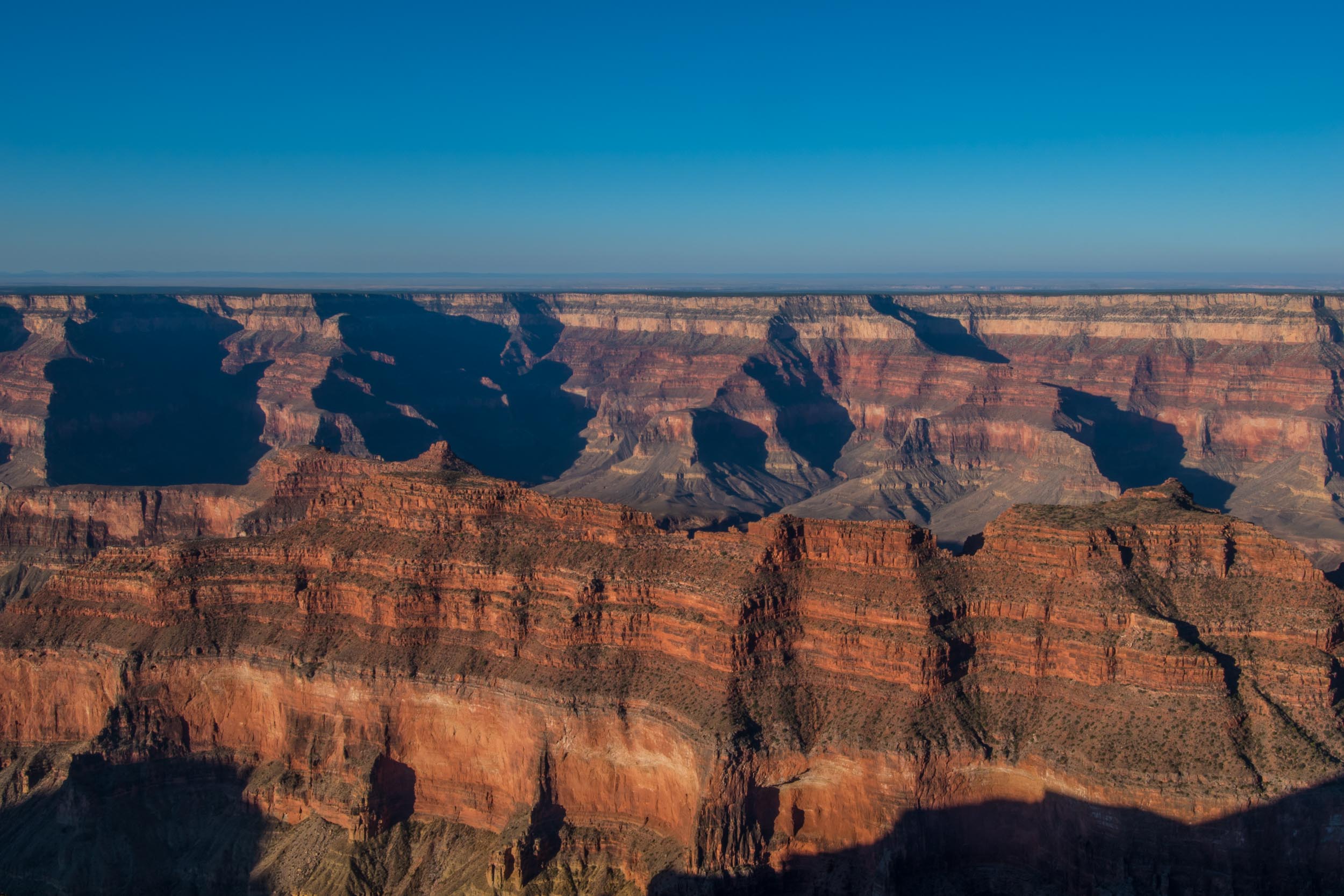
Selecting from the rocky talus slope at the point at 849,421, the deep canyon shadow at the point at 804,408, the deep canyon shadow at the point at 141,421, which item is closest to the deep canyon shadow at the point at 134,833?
the rocky talus slope at the point at 849,421

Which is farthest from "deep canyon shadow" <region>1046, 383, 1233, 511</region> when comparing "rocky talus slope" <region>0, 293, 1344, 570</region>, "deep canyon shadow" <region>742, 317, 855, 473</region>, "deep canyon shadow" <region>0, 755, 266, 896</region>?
"deep canyon shadow" <region>0, 755, 266, 896</region>

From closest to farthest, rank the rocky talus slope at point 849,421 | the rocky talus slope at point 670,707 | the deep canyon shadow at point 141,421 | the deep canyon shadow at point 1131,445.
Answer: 1. the rocky talus slope at point 670,707
2. the rocky talus slope at point 849,421
3. the deep canyon shadow at point 1131,445
4. the deep canyon shadow at point 141,421

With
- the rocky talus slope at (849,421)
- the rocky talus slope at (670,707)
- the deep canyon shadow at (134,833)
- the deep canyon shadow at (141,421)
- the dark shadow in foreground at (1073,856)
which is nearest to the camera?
the dark shadow in foreground at (1073,856)

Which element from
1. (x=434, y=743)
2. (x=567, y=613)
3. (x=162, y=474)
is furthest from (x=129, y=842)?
(x=162, y=474)

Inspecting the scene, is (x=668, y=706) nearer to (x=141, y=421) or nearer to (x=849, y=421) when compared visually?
(x=849, y=421)

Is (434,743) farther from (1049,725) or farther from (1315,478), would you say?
(1315,478)

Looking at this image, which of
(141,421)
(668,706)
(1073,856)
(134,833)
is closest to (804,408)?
(141,421)

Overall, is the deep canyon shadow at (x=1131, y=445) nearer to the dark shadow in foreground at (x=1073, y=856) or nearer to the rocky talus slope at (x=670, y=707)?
the rocky talus slope at (x=670, y=707)
